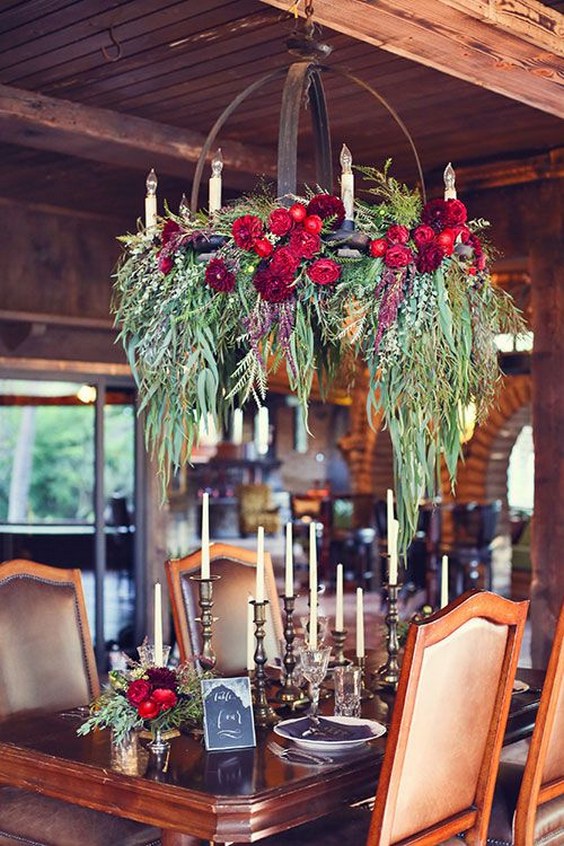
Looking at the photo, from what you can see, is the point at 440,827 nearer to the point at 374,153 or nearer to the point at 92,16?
the point at 92,16

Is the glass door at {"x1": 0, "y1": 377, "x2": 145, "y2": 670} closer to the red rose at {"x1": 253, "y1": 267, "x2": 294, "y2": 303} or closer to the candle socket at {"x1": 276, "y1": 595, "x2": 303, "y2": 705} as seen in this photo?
the candle socket at {"x1": 276, "y1": 595, "x2": 303, "y2": 705}

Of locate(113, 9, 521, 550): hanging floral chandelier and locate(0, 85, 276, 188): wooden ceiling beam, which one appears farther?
locate(0, 85, 276, 188): wooden ceiling beam

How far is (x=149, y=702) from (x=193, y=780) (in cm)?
29

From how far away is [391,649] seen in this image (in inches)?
150

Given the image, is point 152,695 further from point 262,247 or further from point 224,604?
point 224,604

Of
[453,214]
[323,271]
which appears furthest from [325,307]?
[453,214]

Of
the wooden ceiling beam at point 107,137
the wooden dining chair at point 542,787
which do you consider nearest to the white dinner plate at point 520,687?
the wooden dining chair at point 542,787

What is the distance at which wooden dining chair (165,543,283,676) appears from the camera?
416 cm

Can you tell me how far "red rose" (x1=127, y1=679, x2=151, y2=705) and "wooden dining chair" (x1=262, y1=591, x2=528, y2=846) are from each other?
0.46 metres

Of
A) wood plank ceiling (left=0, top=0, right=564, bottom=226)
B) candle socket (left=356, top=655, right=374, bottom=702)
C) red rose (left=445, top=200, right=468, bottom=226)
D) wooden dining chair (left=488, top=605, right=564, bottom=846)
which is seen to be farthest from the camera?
wood plank ceiling (left=0, top=0, right=564, bottom=226)

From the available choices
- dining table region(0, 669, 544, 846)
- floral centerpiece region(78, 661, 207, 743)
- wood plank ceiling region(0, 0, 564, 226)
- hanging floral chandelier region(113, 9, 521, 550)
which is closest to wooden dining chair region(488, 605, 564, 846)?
dining table region(0, 669, 544, 846)

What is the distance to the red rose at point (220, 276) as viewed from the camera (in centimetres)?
297

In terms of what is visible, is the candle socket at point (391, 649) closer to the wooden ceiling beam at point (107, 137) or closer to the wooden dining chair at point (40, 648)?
the wooden dining chair at point (40, 648)

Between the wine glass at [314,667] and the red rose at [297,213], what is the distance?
1080mm
